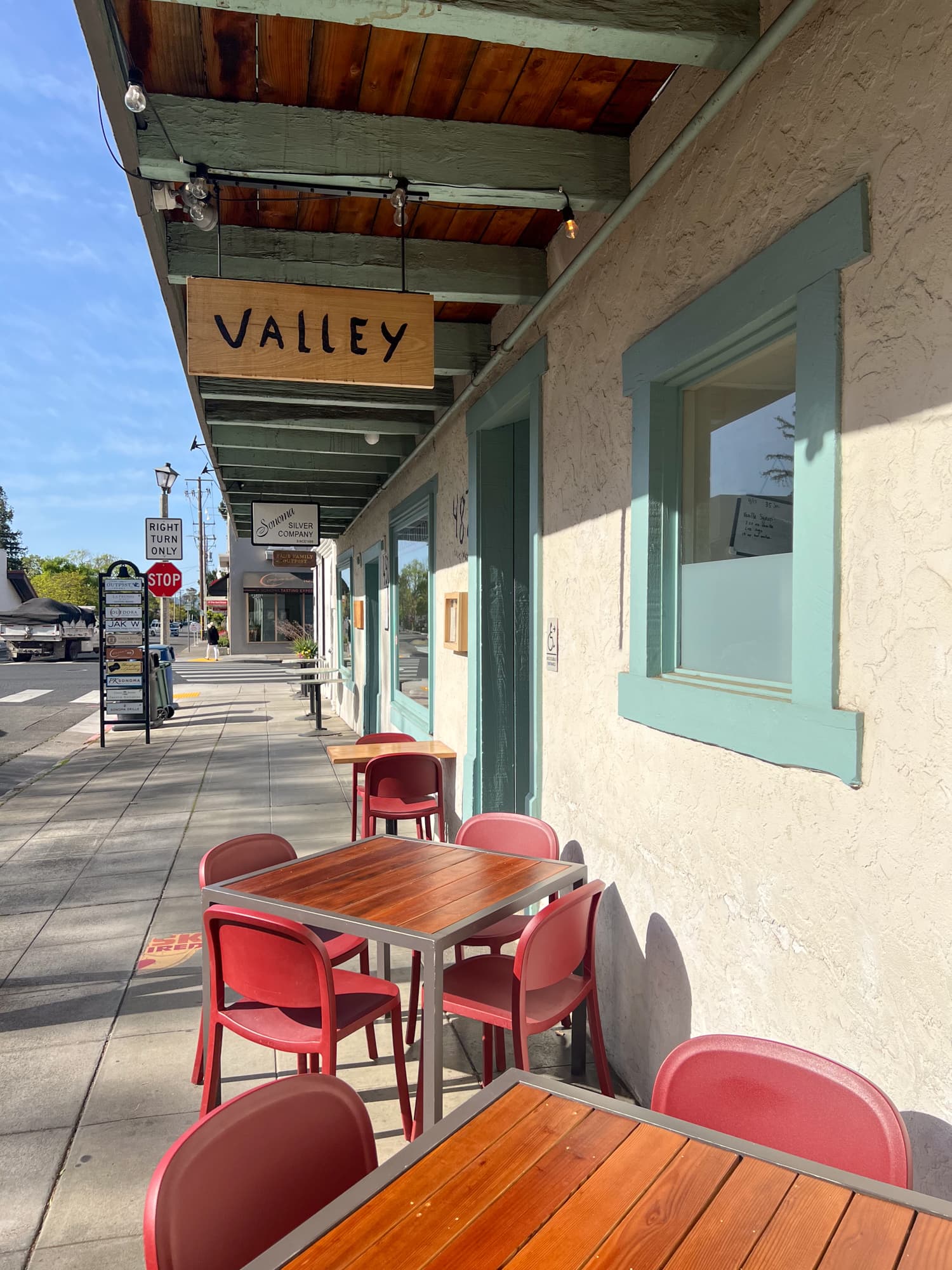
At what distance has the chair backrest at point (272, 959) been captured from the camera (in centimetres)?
236

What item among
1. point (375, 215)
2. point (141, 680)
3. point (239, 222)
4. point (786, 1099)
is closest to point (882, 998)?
point (786, 1099)

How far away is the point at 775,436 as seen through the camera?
2393 millimetres

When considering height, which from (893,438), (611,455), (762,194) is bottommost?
(893,438)

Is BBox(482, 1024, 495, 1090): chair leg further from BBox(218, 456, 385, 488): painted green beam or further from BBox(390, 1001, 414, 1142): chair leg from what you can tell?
BBox(218, 456, 385, 488): painted green beam

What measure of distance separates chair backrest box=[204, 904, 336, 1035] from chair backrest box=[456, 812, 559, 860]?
44.2 inches

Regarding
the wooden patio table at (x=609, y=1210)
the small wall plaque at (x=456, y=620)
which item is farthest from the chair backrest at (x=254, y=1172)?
the small wall plaque at (x=456, y=620)

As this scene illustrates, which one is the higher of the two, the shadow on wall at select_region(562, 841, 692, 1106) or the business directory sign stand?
the business directory sign stand

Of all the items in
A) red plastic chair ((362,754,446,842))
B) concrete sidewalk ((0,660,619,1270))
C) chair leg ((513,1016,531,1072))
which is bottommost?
concrete sidewalk ((0,660,619,1270))

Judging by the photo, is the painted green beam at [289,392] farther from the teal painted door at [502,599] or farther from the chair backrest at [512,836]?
the chair backrest at [512,836]

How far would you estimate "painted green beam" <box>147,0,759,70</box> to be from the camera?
6.56 feet

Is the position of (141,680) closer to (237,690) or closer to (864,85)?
(237,690)

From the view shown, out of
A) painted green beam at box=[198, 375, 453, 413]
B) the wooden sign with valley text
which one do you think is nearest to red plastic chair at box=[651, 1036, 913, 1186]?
the wooden sign with valley text

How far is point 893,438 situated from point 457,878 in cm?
197

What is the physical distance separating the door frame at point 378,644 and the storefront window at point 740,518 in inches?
288
